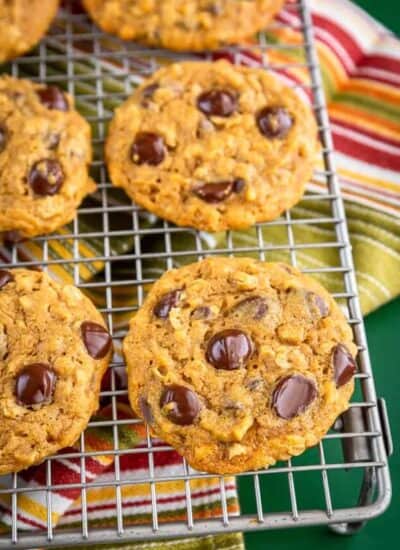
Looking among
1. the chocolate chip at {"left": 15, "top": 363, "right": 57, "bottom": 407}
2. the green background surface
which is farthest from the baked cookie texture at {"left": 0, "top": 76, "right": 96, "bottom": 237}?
the green background surface

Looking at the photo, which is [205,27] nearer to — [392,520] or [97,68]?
[97,68]

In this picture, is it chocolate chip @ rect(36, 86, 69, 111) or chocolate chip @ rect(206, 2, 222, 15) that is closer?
chocolate chip @ rect(36, 86, 69, 111)

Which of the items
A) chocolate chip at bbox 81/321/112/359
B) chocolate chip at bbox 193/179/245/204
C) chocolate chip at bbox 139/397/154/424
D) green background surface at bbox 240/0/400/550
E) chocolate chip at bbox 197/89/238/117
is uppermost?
chocolate chip at bbox 197/89/238/117

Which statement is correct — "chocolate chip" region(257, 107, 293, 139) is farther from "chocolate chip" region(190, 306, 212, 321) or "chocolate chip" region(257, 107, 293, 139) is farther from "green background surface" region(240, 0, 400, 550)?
"green background surface" region(240, 0, 400, 550)

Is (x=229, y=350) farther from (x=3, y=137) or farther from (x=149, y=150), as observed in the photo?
(x=3, y=137)

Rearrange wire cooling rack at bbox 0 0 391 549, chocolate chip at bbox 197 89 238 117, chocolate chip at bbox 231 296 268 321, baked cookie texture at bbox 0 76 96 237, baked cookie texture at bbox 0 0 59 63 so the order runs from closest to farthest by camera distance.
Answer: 1. wire cooling rack at bbox 0 0 391 549
2. chocolate chip at bbox 231 296 268 321
3. baked cookie texture at bbox 0 76 96 237
4. chocolate chip at bbox 197 89 238 117
5. baked cookie texture at bbox 0 0 59 63

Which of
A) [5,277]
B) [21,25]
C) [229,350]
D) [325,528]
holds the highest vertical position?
[21,25]

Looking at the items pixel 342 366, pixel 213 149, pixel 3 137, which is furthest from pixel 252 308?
pixel 3 137

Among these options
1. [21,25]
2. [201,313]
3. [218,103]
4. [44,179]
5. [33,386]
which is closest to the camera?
[33,386]
